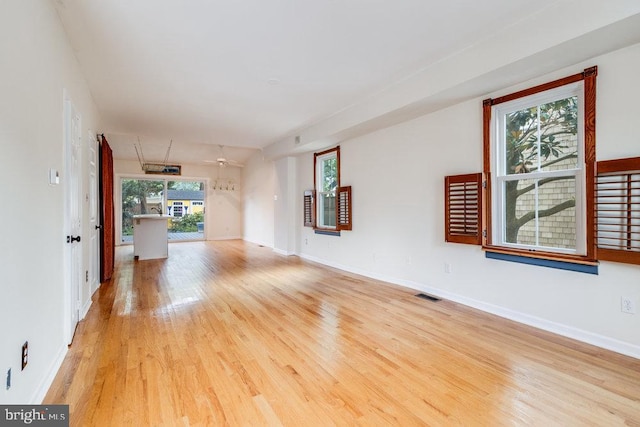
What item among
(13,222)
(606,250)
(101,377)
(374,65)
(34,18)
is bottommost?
(101,377)

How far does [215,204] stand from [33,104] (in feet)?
29.5

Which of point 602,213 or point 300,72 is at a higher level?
point 300,72

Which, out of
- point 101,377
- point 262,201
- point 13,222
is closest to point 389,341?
point 101,377

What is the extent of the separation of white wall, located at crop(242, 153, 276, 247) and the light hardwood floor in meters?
4.84

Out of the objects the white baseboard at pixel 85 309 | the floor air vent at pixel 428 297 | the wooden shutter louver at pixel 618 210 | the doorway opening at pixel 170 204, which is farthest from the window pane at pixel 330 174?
the doorway opening at pixel 170 204

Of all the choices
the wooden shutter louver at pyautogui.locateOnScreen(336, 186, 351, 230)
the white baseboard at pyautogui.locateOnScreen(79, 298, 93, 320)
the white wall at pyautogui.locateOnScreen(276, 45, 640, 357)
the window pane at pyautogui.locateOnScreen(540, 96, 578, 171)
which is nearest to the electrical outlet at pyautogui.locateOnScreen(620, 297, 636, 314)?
the white wall at pyautogui.locateOnScreen(276, 45, 640, 357)

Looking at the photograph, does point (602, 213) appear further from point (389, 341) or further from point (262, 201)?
point (262, 201)

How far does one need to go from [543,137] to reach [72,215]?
4.62m

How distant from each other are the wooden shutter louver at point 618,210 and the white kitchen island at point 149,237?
7276mm

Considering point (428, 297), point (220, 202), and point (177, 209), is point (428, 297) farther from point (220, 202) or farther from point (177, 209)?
point (177, 209)

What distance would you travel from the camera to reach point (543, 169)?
118 inches

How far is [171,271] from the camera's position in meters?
5.53

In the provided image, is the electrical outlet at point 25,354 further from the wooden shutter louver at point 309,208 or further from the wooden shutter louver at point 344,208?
the wooden shutter louver at point 309,208

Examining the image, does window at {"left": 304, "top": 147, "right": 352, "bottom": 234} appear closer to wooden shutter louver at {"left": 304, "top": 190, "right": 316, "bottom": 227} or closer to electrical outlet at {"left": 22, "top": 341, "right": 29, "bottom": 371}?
wooden shutter louver at {"left": 304, "top": 190, "right": 316, "bottom": 227}
